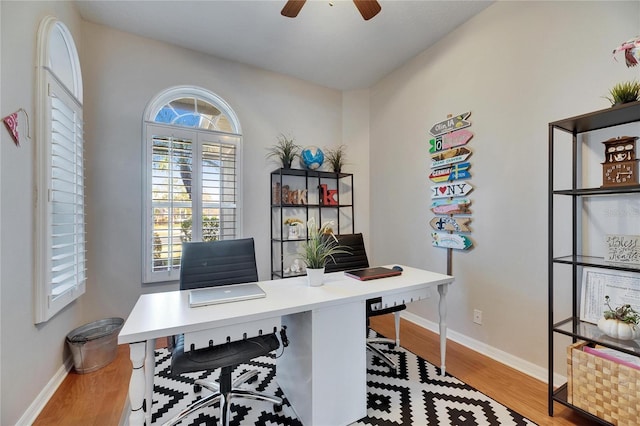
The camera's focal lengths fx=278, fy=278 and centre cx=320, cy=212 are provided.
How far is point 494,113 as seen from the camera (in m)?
2.32

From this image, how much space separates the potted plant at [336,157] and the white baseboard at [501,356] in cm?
206

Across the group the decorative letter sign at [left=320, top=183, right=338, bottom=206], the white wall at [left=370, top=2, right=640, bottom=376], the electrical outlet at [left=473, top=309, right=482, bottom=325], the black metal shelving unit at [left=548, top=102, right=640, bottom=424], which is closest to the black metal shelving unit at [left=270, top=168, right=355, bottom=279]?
the decorative letter sign at [left=320, top=183, right=338, bottom=206]

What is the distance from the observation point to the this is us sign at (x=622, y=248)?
1.49 meters

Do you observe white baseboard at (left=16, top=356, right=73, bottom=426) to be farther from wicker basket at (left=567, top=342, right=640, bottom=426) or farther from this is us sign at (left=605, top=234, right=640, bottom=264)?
this is us sign at (left=605, top=234, right=640, bottom=264)

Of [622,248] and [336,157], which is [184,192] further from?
[622,248]

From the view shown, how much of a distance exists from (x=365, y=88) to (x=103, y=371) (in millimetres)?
4058

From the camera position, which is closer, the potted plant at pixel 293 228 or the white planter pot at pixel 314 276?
the white planter pot at pixel 314 276

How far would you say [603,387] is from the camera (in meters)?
1.46

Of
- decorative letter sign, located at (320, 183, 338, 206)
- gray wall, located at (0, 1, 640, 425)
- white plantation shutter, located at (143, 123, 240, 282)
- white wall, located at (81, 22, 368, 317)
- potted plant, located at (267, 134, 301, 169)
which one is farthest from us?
decorative letter sign, located at (320, 183, 338, 206)

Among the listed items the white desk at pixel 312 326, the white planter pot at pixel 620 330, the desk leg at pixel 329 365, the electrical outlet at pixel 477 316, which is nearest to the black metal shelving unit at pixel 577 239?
the white planter pot at pixel 620 330

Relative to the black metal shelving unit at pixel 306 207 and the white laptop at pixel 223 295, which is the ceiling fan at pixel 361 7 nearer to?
the black metal shelving unit at pixel 306 207

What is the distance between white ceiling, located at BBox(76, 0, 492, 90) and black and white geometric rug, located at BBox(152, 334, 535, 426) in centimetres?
292

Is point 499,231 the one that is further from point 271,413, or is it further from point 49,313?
point 49,313

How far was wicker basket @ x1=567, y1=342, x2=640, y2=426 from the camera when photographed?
1.36 meters
